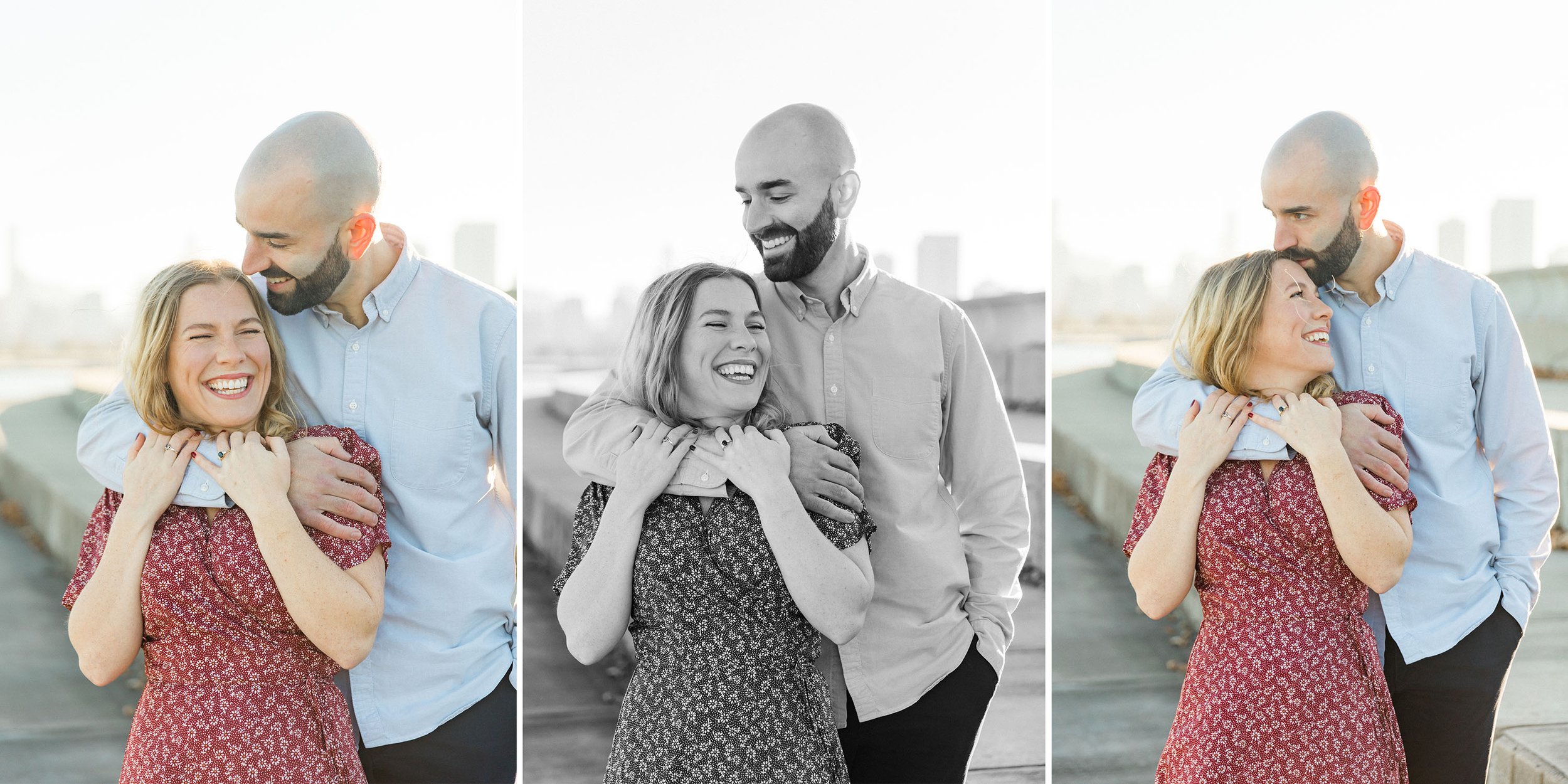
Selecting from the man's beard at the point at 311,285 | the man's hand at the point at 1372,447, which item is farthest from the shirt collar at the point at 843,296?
the man's hand at the point at 1372,447

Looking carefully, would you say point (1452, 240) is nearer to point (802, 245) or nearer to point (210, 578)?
point (802, 245)

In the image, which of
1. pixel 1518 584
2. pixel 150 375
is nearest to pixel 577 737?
pixel 150 375

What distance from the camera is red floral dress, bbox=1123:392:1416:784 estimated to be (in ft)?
8.45

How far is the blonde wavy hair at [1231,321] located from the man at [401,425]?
5.77 feet

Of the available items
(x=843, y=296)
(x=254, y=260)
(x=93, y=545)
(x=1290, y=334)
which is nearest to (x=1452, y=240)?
(x=1290, y=334)

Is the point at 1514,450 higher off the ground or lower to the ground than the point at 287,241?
lower

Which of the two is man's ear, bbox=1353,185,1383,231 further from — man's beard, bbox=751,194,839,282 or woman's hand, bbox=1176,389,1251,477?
man's beard, bbox=751,194,839,282

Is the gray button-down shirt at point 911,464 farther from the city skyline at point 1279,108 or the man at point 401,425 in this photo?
the city skyline at point 1279,108

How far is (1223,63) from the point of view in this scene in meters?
3.39

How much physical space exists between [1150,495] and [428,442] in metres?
1.82

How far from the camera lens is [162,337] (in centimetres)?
250

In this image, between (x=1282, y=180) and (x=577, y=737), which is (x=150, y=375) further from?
(x=1282, y=180)

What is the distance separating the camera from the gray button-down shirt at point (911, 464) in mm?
2861

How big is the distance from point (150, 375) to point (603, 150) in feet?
4.87
